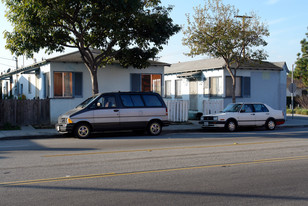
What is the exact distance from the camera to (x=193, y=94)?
29344mm

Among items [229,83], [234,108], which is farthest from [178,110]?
[229,83]

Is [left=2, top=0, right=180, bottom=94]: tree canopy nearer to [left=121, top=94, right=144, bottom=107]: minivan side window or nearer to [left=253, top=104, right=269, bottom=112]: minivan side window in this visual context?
[left=121, top=94, right=144, bottom=107]: minivan side window

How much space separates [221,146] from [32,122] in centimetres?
1227

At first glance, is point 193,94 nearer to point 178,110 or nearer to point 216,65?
point 216,65

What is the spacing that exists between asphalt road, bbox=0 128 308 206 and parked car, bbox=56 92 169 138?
124 inches

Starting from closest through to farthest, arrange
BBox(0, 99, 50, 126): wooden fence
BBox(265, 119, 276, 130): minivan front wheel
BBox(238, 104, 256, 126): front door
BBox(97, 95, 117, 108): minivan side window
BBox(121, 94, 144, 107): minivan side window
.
Answer: BBox(97, 95, 117, 108): minivan side window < BBox(121, 94, 144, 107): minivan side window < BBox(238, 104, 256, 126): front door < BBox(0, 99, 50, 126): wooden fence < BBox(265, 119, 276, 130): minivan front wheel

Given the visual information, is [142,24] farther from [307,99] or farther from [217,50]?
[307,99]

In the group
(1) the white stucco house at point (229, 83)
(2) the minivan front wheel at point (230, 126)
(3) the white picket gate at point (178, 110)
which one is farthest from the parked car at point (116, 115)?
(1) the white stucco house at point (229, 83)

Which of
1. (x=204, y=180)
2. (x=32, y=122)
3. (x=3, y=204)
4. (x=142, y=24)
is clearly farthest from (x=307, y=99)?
(x=3, y=204)

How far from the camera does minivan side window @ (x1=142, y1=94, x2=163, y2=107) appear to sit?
1673 cm

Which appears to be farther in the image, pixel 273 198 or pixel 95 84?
pixel 95 84

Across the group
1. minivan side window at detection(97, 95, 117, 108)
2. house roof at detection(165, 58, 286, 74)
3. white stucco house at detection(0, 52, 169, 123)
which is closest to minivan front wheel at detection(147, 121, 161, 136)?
minivan side window at detection(97, 95, 117, 108)

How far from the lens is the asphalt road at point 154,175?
6184 millimetres

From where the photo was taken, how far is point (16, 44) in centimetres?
1795
